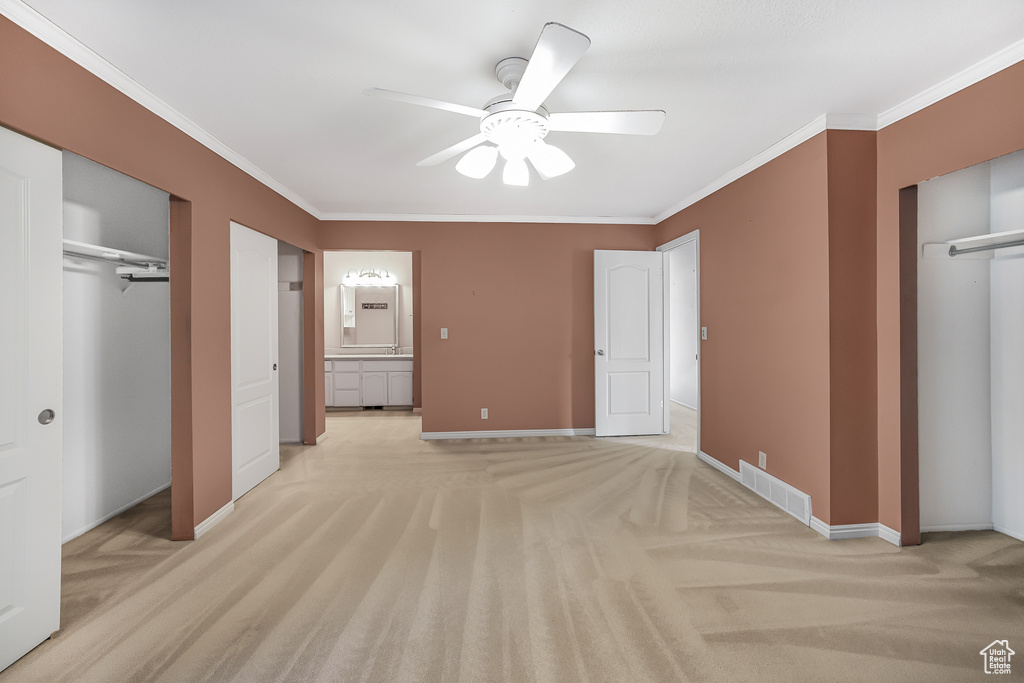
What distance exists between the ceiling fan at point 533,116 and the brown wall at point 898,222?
1569 mm

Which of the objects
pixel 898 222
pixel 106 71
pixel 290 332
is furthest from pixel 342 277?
pixel 898 222

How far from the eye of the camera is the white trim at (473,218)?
5.00 metres

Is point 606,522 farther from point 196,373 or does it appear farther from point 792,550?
point 196,373

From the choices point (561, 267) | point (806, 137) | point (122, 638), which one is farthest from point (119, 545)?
point (806, 137)

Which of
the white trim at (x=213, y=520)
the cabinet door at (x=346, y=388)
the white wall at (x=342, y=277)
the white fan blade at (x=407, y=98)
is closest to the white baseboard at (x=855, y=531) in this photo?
the white fan blade at (x=407, y=98)

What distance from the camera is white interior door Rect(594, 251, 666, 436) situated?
507 cm

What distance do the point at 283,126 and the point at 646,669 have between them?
326cm

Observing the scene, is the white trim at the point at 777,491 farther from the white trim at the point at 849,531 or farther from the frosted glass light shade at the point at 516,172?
the frosted glass light shade at the point at 516,172

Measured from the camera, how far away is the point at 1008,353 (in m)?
2.69

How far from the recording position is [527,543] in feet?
8.91

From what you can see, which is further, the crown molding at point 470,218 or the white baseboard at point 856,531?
the crown molding at point 470,218

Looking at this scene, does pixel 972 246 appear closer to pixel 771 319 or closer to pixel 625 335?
pixel 771 319
